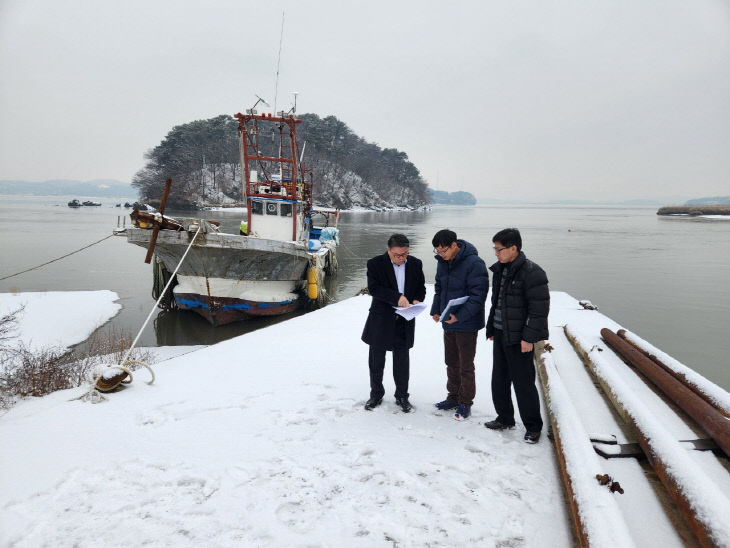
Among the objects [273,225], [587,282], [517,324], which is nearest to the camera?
[517,324]

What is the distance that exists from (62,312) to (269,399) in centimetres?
1168

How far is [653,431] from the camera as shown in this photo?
117 inches

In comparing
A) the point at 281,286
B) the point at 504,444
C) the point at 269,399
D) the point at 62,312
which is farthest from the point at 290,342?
the point at 62,312

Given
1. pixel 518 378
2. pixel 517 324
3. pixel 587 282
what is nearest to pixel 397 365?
pixel 518 378

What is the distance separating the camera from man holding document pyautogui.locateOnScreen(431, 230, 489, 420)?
3.90m

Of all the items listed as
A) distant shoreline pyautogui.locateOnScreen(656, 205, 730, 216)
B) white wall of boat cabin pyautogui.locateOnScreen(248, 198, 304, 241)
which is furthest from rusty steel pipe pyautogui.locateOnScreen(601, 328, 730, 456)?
distant shoreline pyautogui.locateOnScreen(656, 205, 730, 216)

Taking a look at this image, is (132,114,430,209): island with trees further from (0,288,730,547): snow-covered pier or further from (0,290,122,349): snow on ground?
(0,288,730,547): snow-covered pier

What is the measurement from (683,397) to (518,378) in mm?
1685

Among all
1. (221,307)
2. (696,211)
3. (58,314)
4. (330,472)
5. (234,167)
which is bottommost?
(58,314)

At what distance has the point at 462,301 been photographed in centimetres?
392

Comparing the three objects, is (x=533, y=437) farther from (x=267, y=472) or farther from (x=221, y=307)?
(x=221, y=307)

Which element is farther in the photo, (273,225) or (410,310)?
(273,225)

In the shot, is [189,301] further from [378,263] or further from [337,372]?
[378,263]

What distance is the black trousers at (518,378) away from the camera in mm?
3518
